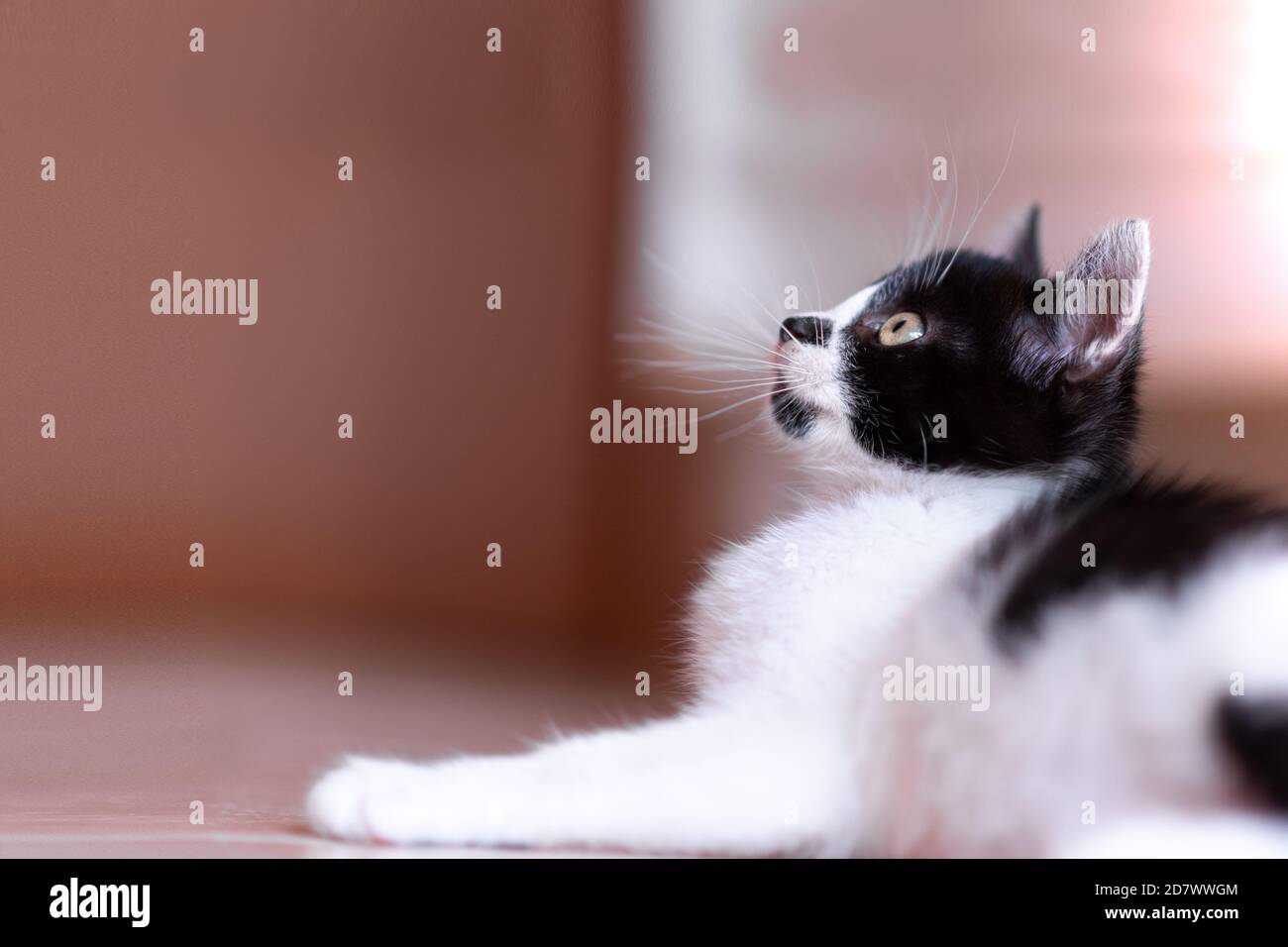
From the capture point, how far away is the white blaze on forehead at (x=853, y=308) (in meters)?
1.16

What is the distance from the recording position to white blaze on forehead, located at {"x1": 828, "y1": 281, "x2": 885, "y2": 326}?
1158mm

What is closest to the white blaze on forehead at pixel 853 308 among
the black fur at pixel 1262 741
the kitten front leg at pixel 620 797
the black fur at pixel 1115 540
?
the black fur at pixel 1115 540

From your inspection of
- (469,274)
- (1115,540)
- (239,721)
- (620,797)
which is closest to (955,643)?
(1115,540)

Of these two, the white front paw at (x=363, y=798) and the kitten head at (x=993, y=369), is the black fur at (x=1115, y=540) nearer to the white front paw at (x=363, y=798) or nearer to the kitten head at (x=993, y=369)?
the kitten head at (x=993, y=369)

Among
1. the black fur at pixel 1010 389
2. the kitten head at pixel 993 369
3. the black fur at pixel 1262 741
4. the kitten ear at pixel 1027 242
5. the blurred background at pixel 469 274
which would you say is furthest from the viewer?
the blurred background at pixel 469 274

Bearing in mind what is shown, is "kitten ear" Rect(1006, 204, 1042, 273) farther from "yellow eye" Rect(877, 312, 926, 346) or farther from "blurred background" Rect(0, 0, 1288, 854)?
"yellow eye" Rect(877, 312, 926, 346)

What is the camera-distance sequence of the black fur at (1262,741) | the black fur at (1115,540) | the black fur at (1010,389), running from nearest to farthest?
the black fur at (1262,741)
the black fur at (1115,540)
the black fur at (1010,389)

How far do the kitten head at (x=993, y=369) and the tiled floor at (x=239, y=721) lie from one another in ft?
1.26

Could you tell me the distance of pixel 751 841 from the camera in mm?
897

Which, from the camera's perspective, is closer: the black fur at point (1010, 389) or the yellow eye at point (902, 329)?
the black fur at point (1010, 389)

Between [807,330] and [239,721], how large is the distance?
0.92 metres

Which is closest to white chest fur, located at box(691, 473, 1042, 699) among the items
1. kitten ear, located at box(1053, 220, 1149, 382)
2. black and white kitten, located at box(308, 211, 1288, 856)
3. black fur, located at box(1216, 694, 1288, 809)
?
black and white kitten, located at box(308, 211, 1288, 856)

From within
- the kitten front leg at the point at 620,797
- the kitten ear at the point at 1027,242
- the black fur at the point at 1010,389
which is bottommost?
the kitten front leg at the point at 620,797

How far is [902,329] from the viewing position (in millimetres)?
1127
